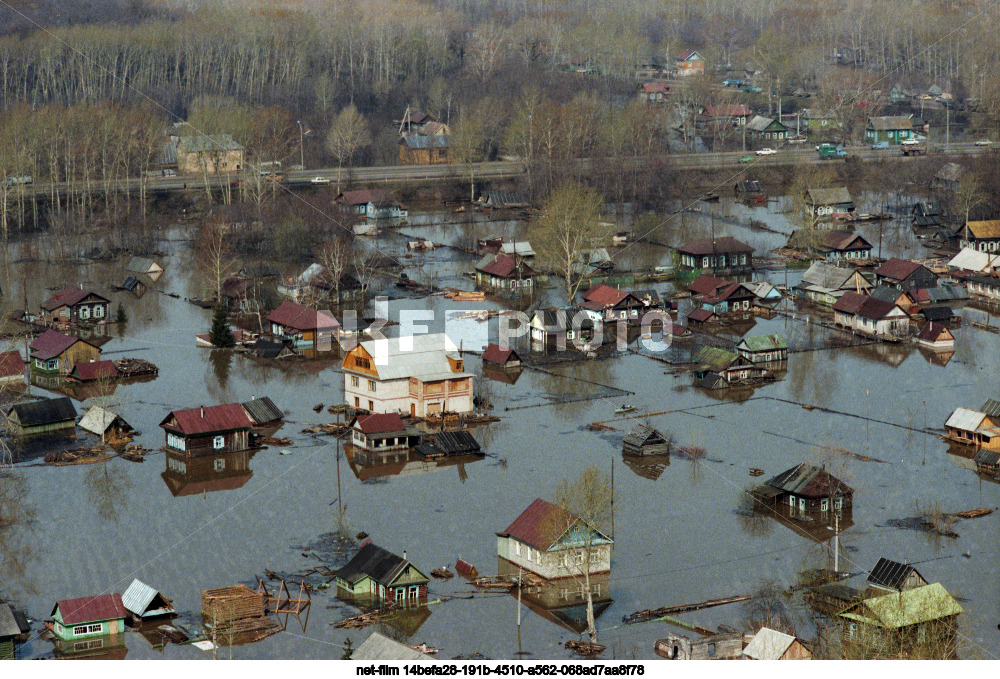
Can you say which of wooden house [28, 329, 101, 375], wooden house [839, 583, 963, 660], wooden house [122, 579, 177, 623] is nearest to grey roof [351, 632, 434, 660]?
wooden house [122, 579, 177, 623]

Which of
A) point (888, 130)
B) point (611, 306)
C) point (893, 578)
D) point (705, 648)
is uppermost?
point (705, 648)

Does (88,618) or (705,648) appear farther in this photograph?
(88,618)

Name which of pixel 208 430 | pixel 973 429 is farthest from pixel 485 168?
pixel 973 429

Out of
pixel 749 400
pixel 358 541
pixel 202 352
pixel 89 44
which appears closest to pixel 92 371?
pixel 202 352

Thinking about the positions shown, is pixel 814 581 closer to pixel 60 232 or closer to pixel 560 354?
pixel 560 354

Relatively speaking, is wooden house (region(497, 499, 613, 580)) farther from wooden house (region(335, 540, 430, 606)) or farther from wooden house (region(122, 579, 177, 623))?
wooden house (region(122, 579, 177, 623))

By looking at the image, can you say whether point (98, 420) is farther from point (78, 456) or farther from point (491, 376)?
point (491, 376)
